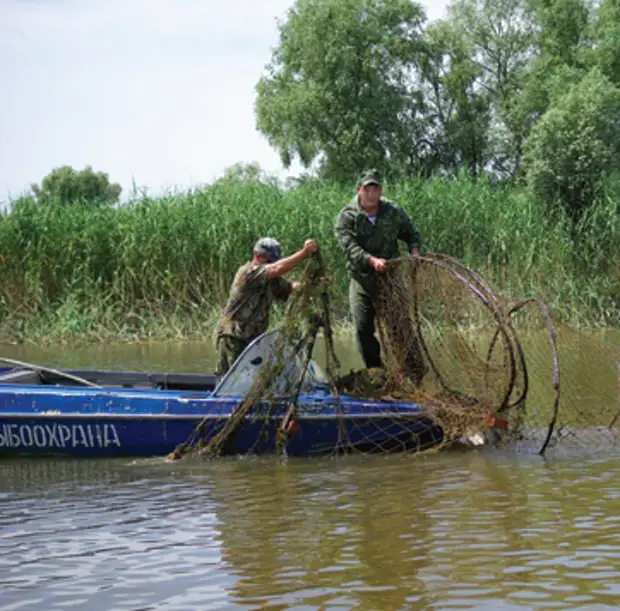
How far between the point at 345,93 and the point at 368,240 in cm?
3389

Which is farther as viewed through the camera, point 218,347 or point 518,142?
point 518,142

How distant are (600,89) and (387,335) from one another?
614 inches

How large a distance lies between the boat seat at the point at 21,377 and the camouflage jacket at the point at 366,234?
2.90 metres

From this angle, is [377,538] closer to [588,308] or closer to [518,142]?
[588,308]

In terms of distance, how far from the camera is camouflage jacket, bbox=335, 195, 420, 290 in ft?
29.6

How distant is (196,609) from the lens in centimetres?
463

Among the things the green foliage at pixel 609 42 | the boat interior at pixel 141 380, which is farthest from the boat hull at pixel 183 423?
the green foliage at pixel 609 42

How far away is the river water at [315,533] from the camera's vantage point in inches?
188

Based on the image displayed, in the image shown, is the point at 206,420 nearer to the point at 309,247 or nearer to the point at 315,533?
the point at 309,247

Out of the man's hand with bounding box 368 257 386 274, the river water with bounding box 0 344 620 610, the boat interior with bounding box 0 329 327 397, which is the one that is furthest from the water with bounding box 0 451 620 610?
the man's hand with bounding box 368 257 386 274

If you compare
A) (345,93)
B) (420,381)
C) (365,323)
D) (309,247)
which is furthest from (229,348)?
(345,93)

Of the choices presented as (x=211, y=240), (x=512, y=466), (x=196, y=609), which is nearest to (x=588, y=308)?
(x=211, y=240)

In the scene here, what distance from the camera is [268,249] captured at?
8578 millimetres

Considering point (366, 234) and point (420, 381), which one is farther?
point (366, 234)
